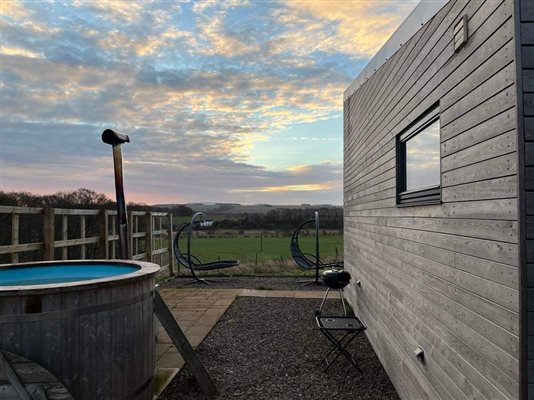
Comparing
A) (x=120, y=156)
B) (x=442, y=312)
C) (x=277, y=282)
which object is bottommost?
(x=277, y=282)

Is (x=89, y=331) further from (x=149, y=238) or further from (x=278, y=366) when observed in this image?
(x=149, y=238)

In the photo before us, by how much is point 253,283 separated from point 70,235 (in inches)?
189

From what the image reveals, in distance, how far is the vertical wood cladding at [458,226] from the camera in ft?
5.38

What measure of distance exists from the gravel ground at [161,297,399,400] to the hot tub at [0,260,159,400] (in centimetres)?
91

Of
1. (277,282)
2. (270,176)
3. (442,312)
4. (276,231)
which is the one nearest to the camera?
(442,312)

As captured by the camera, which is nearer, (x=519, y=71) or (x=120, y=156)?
(x=519, y=71)

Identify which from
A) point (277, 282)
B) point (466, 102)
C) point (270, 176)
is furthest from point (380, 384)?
point (270, 176)

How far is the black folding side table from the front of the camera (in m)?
3.97

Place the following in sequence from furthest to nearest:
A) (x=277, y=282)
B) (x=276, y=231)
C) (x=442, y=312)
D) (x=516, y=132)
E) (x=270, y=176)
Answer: (x=276, y=231), (x=270, y=176), (x=277, y=282), (x=442, y=312), (x=516, y=132)

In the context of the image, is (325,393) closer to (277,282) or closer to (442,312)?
(442,312)

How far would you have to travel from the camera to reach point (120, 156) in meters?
3.90

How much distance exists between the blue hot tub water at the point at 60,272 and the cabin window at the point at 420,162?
7.96 feet

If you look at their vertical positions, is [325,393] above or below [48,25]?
below

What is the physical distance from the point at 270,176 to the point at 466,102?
59.9 ft
